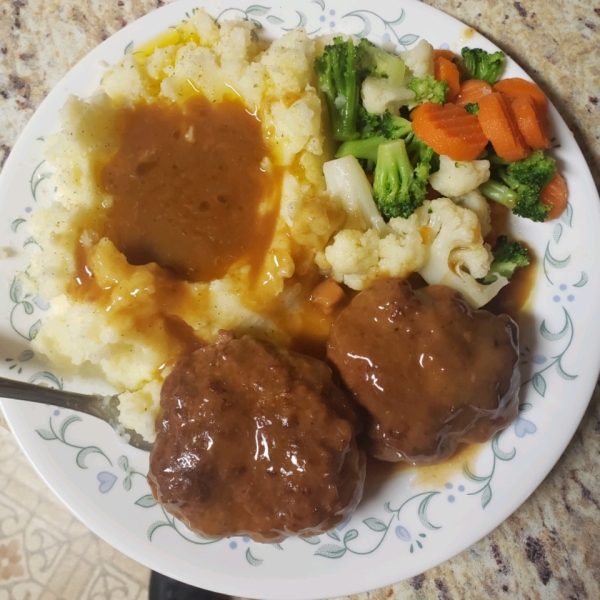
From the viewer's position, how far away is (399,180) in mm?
3035

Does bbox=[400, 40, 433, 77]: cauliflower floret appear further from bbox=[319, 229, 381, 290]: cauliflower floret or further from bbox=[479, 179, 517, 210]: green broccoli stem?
bbox=[319, 229, 381, 290]: cauliflower floret

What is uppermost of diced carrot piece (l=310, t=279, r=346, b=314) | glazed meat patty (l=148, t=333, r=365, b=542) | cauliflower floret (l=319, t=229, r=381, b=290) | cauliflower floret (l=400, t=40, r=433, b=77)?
cauliflower floret (l=400, t=40, r=433, b=77)

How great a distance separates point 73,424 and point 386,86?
2907mm

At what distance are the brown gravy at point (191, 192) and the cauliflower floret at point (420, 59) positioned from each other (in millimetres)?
1033

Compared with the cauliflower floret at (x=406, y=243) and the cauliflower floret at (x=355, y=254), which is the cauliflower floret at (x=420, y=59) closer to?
the cauliflower floret at (x=406, y=243)

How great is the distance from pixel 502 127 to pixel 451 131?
285 millimetres

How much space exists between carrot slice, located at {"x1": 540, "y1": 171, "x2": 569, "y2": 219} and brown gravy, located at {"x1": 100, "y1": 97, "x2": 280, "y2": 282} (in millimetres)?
1629

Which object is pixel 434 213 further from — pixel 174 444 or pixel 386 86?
pixel 174 444

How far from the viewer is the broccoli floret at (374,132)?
3.09 m

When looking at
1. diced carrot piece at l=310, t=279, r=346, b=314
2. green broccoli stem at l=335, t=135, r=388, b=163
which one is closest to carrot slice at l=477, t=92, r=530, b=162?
green broccoli stem at l=335, t=135, r=388, b=163

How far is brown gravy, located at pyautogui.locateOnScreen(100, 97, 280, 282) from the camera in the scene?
3.06 meters

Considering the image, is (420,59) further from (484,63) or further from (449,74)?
(484,63)

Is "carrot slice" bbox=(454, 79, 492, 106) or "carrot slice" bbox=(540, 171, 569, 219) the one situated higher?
"carrot slice" bbox=(454, 79, 492, 106)

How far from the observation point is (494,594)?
3.35 meters
